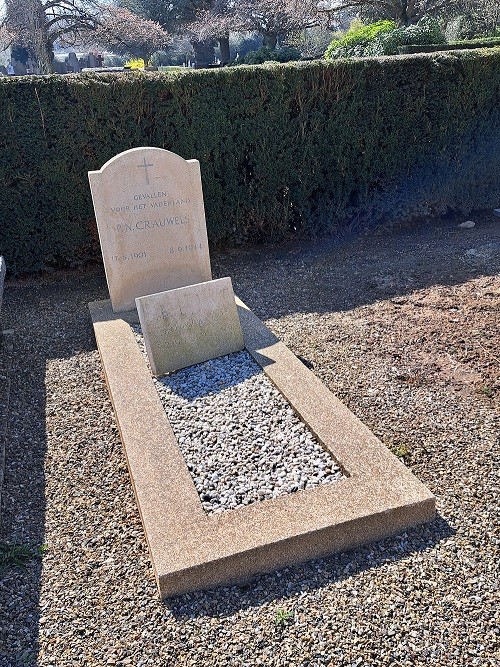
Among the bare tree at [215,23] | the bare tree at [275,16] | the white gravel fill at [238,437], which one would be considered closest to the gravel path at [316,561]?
the white gravel fill at [238,437]

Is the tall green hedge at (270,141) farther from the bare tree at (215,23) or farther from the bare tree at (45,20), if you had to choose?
the bare tree at (215,23)

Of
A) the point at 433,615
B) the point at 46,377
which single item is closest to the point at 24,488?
the point at 46,377

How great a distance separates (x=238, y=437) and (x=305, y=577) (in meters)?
1.02

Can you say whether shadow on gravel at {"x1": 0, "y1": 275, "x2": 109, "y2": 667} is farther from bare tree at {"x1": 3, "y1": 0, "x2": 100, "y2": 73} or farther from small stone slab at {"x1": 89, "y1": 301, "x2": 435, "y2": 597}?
bare tree at {"x1": 3, "y1": 0, "x2": 100, "y2": 73}

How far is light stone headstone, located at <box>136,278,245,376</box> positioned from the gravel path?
0.57 m

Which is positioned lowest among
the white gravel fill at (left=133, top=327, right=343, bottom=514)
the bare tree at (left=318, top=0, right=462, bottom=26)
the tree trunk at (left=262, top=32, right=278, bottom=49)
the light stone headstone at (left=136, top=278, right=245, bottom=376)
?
the white gravel fill at (left=133, top=327, right=343, bottom=514)

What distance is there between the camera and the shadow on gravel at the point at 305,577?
2529mm

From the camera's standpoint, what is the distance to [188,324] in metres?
4.34

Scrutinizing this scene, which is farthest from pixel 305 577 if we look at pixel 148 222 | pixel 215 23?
pixel 215 23

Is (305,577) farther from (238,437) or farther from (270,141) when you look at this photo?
(270,141)

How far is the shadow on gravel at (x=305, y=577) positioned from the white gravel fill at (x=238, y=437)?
0.42 m

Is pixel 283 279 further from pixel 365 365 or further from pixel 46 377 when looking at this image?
pixel 46 377

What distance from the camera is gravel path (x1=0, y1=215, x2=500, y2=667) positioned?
7.75ft

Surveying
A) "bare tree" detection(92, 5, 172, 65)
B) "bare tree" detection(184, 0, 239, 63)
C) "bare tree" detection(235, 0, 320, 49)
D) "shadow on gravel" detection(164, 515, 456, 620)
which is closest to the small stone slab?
"shadow on gravel" detection(164, 515, 456, 620)
